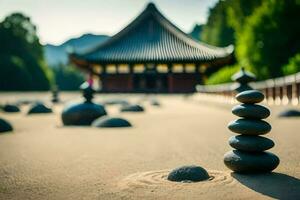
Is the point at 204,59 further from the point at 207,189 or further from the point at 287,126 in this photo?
the point at 207,189

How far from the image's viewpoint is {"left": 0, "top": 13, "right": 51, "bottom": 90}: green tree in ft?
154

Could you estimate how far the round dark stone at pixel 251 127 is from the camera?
4699 millimetres

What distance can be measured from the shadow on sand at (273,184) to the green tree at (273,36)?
1929 cm

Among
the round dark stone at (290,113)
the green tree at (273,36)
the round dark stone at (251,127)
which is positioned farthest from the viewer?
the green tree at (273,36)

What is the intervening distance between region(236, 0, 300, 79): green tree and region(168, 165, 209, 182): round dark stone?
63.9 feet

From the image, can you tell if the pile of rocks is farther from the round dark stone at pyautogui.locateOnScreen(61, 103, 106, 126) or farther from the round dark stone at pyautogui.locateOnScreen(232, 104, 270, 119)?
the round dark stone at pyautogui.locateOnScreen(61, 103, 106, 126)

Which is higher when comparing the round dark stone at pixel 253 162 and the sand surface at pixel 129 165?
the round dark stone at pixel 253 162

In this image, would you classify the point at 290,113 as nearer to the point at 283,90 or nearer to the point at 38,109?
the point at 283,90

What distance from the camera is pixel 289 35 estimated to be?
919 inches

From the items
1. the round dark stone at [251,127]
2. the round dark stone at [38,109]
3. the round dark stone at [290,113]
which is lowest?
the round dark stone at [38,109]

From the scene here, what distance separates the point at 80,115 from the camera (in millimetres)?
11086

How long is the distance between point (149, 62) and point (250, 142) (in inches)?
1254

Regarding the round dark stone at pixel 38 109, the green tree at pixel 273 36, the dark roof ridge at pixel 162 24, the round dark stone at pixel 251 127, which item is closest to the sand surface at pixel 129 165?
the round dark stone at pixel 251 127

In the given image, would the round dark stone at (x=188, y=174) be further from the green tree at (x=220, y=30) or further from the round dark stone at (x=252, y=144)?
the green tree at (x=220, y=30)
